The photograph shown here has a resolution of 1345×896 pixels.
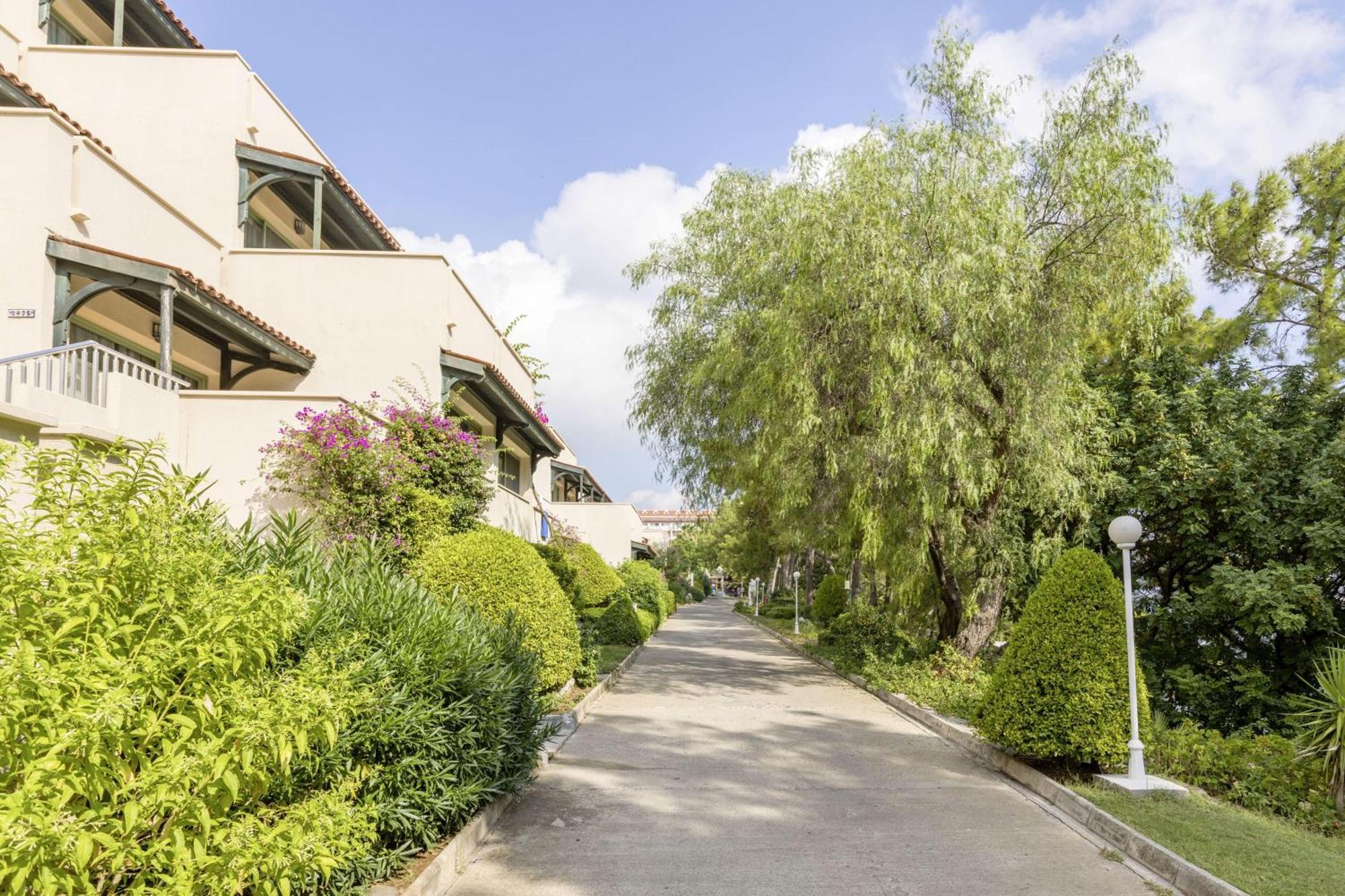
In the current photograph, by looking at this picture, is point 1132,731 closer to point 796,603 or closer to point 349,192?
point 349,192

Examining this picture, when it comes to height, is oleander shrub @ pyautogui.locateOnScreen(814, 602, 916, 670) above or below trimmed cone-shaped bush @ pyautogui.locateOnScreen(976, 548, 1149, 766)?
below

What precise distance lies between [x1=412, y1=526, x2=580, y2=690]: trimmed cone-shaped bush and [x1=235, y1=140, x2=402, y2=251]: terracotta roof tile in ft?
29.2

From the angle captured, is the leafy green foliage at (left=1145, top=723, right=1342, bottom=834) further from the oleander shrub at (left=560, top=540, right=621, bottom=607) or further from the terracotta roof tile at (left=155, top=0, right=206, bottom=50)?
the terracotta roof tile at (left=155, top=0, right=206, bottom=50)

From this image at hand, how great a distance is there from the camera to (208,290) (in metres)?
11.0

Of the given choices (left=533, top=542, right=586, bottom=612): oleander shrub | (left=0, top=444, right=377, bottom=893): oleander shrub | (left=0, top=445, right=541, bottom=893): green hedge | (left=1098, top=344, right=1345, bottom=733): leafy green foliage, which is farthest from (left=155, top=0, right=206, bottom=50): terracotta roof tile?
(left=1098, top=344, right=1345, bottom=733): leafy green foliage

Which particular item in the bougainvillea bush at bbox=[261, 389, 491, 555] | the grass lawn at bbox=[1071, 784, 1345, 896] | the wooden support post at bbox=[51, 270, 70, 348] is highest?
the wooden support post at bbox=[51, 270, 70, 348]

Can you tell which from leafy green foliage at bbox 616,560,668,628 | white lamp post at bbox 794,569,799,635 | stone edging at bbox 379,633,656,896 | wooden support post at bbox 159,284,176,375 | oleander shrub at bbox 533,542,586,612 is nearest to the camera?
stone edging at bbox 379,633,656,896

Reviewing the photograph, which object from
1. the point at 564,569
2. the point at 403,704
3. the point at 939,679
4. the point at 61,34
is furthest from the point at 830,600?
the point at 403,704

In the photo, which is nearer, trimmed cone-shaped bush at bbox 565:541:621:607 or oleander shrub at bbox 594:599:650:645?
oleander shrub at bbox 594:599:650:645

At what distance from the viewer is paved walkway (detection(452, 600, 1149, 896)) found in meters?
5.52

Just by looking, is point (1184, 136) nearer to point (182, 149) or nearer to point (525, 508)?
point (525, 508)

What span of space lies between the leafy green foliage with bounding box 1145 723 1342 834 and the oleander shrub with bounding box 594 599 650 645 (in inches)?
581

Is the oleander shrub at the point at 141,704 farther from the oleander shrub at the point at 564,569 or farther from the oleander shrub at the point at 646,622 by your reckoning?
the oleander shrub at the point at 646,622

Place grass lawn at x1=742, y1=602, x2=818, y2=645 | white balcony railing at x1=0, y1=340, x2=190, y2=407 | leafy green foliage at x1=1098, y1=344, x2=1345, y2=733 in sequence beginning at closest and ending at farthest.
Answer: white balcony railing at x1=0, y1=340, x2=190, y2=407 < leafy green foliage at x1=1098, y1=344, x2=1345, y2=733 < grass lawn at x1=742, y1=602, x2=818, y2=645
